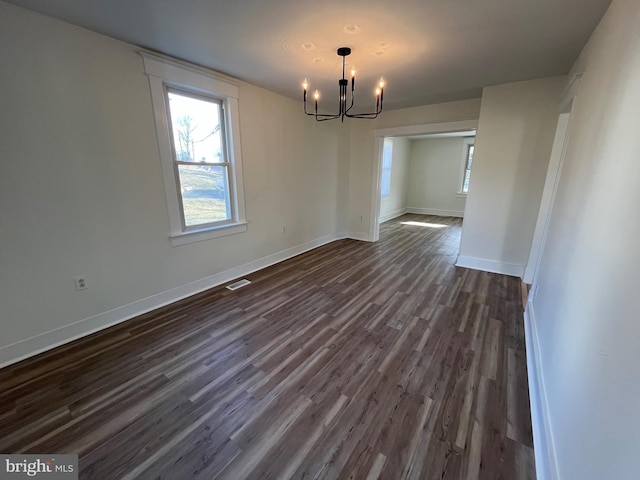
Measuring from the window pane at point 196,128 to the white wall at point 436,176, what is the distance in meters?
7.32

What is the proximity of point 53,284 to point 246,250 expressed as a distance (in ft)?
6.57

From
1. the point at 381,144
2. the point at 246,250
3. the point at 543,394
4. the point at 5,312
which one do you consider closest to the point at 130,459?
the point at 5,312

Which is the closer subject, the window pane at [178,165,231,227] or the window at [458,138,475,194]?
the window pane at [178,165,231,227]

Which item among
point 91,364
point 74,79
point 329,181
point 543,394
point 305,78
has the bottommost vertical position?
point 91,364

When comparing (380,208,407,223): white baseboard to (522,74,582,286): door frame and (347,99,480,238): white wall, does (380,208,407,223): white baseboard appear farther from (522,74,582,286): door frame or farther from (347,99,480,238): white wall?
(522,74,582,286): door frame

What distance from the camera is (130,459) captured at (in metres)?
1.35

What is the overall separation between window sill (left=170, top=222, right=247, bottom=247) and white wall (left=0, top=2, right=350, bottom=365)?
78 millimetres

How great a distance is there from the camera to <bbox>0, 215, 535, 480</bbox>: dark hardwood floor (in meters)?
1.35

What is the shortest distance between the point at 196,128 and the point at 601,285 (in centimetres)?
361

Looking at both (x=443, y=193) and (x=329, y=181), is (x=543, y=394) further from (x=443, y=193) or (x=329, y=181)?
(x=443, y=193)

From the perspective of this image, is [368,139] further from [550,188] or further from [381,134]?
[550,188]

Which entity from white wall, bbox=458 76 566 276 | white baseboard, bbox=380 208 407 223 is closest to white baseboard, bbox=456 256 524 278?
white wall, bbox=458 76 566 276

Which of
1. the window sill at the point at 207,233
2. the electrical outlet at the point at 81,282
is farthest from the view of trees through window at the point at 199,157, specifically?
the electrical outlet at the point at 81,282

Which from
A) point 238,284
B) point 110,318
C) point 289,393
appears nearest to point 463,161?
point 238,284
